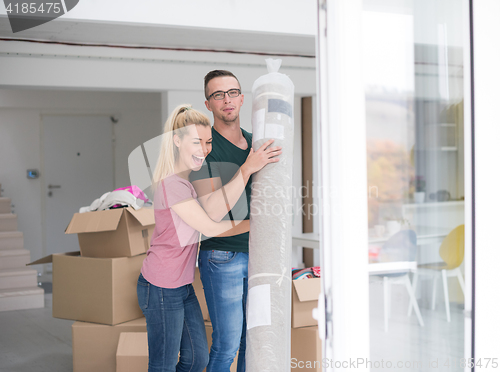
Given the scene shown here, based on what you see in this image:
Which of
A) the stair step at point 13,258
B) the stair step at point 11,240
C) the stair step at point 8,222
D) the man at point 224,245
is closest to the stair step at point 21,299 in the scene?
the stair step at point 13,258

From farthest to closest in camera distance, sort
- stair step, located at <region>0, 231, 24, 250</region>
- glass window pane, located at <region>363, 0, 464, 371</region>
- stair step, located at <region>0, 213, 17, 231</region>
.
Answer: stair step, located at <region>0, 213, 17, 231</region> → stair step, located at <region>0, 231, 24, 250</region> → glass window pane, located at <region>363, 0, 464, 371</region>

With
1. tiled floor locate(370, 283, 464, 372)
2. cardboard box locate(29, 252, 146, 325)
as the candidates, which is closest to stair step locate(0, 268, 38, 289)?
cardboard box locate(29, 252, 146, 325)

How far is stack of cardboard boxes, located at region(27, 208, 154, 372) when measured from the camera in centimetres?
251

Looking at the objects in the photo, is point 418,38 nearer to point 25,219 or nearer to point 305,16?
point 305,16

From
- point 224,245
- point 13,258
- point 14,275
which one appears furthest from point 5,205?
point 224,245

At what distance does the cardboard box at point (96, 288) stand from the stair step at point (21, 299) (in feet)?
6.54

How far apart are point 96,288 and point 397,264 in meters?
2.05

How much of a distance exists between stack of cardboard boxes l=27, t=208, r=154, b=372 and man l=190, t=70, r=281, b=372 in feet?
3.30

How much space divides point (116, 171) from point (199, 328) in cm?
498

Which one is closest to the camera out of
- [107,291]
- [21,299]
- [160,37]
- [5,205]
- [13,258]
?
[107,291]

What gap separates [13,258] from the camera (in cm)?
484
